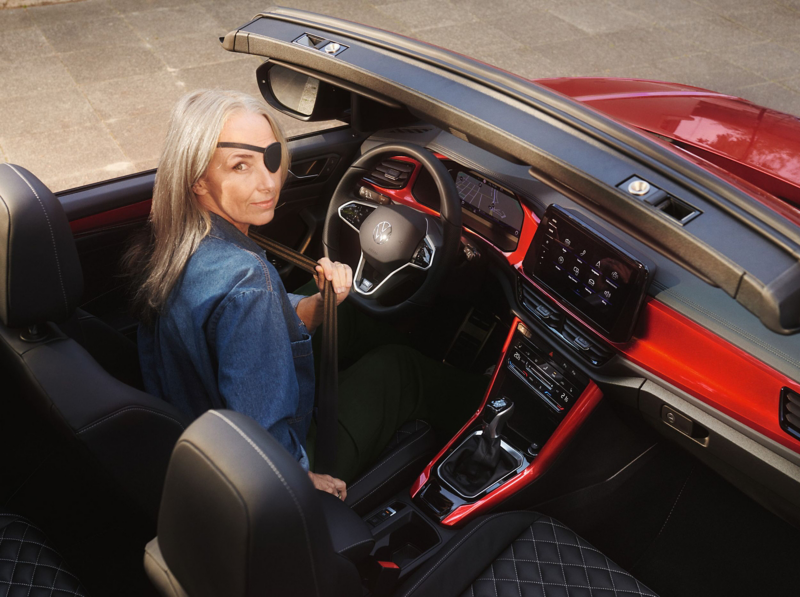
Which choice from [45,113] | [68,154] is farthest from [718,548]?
[45,113]

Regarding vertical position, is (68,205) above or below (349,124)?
below

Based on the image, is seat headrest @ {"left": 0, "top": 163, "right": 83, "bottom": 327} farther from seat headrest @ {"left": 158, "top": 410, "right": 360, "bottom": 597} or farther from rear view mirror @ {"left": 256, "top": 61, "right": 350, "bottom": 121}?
rear view mirror @ {"left": 256, "top": 61, "right": 350, "bottom": 121}

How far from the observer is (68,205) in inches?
91.8

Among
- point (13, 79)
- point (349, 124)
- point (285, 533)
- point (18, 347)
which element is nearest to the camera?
point (285, 533)

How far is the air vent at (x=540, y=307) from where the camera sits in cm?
214

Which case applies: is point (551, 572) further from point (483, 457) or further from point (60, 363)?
point (60, 363)

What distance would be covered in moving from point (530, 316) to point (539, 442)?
429mm

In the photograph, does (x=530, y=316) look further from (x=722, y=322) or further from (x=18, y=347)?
(x=18, y=347)

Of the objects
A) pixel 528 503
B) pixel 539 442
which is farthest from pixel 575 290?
pixel 528 503

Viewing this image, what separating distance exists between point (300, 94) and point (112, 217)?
0.84 meters

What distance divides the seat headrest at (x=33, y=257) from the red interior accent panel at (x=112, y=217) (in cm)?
78

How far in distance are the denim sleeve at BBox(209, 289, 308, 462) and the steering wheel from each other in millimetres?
624

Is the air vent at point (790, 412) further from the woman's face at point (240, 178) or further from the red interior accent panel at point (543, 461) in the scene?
the woman's face at point (240, 178)

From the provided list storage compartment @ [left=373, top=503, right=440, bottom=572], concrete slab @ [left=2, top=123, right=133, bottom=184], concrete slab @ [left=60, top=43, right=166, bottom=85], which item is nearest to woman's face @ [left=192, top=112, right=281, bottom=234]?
storage compartment @ [left=373, top=503, right=440, bottom=572]
